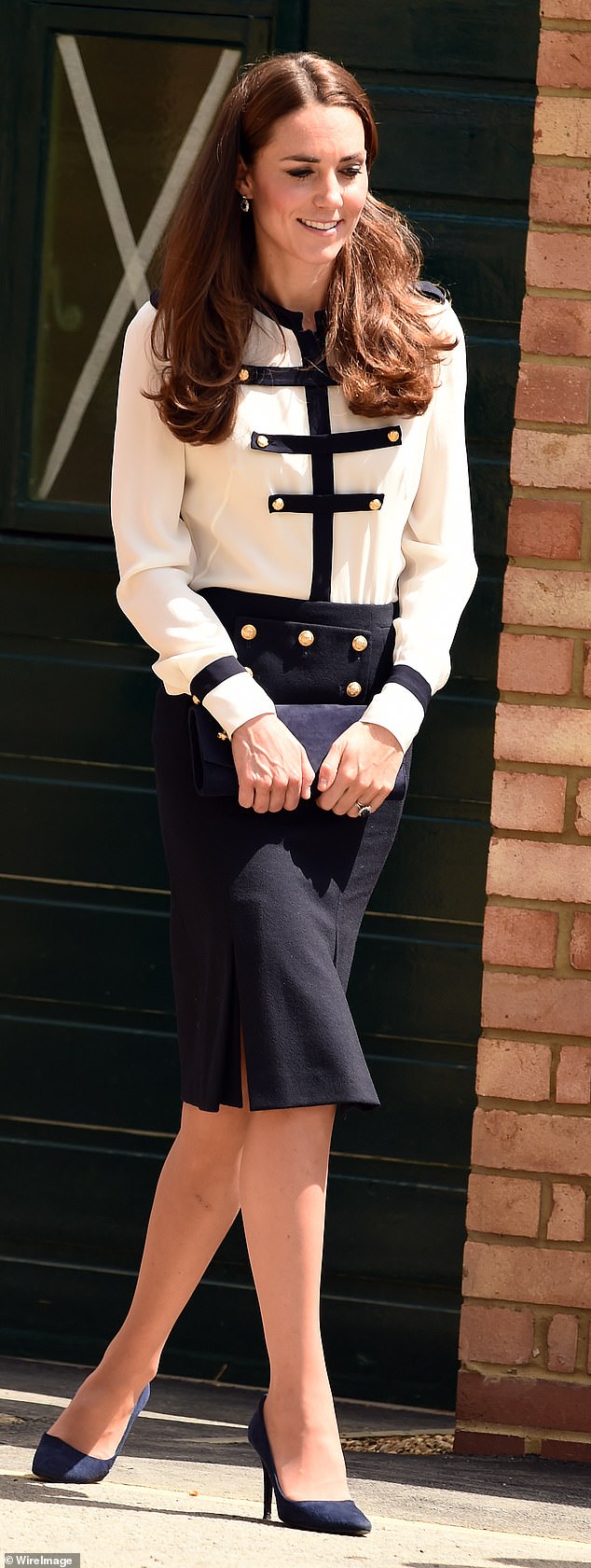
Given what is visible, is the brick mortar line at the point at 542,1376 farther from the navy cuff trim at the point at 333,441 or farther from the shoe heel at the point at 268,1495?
the navy cuff trim at the point at 333,441

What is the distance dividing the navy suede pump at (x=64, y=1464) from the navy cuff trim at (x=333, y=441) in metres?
1.47

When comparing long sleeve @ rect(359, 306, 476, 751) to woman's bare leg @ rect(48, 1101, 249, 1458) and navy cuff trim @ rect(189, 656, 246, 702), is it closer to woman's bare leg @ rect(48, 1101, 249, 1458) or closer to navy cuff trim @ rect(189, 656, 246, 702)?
navy cuff trim @ rect(189, 656, 246, 702)

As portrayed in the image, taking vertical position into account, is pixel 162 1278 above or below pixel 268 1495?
above

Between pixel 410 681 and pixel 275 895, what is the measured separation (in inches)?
14.3

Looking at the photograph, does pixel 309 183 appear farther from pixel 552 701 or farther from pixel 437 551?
pixel 552 701

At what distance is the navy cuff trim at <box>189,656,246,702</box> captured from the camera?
2309 mm

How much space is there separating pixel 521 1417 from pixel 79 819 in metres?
1.37

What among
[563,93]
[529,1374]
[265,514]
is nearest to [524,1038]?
[529,1374]

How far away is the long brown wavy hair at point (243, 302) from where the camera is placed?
2312 millimetres

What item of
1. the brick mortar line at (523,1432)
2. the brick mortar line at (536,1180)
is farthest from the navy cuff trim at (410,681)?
the brick mortar line at (523,1432)

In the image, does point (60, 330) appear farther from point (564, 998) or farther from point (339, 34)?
point (564, 998)

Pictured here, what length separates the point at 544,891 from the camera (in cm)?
306

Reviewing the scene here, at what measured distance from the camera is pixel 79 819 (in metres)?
3.24

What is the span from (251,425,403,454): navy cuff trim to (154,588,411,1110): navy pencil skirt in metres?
0.21
